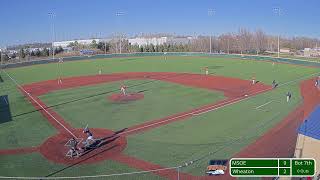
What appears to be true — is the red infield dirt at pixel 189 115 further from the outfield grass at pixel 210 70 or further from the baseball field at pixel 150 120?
the outfield grass at pixel 210 70

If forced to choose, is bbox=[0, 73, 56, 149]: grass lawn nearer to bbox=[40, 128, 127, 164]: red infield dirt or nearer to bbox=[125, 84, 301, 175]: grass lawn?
bbox=[40, 128, 127, 164]: red infield dirt

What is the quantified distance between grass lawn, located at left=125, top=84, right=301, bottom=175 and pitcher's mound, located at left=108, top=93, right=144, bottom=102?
9.45 metres

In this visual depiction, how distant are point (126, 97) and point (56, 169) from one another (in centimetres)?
1834

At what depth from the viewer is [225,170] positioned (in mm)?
15695

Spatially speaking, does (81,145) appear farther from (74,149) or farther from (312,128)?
(312,128)

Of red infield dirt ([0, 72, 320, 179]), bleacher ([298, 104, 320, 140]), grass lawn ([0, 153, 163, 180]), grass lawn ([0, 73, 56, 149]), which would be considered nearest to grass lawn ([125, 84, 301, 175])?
red infield dirt ([0, 72, 320, 179])

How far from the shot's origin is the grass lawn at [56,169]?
16.2 meters

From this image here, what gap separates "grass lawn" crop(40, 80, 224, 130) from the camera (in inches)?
1039

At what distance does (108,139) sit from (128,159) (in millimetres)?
3876

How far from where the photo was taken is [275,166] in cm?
641

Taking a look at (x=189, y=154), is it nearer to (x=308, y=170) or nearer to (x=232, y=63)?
(x=308, y=170)

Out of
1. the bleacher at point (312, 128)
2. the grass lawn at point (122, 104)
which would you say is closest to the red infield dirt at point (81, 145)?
the grass lawn at point (122, 104)

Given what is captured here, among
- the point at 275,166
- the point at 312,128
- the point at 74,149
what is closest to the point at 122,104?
the point at 74,149

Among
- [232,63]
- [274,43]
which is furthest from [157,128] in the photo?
[274,43]
